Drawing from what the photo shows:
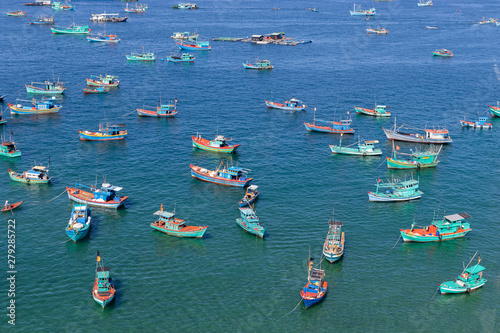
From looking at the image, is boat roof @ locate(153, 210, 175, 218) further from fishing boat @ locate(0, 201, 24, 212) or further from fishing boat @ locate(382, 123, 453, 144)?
fishing boat @ locate(382, 123, 453, 144)

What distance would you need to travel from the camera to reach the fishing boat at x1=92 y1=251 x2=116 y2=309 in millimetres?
91806

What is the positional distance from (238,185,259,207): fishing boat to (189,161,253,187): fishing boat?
5.73 meters

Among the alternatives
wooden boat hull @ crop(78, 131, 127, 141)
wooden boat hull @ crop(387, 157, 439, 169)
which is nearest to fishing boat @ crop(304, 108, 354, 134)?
wooden boat hull @ crop(387, 157, 439, 169)

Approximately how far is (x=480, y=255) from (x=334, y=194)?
3814 centimetres

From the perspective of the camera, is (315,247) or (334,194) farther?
(334,194)

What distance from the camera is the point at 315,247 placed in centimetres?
11056

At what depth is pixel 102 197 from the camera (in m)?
126

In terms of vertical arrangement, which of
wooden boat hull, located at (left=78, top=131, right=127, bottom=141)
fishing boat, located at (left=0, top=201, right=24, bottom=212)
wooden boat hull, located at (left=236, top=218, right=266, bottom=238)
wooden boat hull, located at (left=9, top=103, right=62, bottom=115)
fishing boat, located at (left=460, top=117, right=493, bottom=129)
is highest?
fishing boat, located at (left=460, top=117, right=493, bottom=129)

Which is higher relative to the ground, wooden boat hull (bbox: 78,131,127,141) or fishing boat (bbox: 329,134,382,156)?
fishing boat (bbox: 329,134,382,156)

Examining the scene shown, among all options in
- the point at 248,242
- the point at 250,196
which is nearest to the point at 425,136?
the point at 250,196

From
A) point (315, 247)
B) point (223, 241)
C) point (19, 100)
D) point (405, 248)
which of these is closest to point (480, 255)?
point (405, 248)

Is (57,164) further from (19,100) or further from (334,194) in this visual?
(334,194)

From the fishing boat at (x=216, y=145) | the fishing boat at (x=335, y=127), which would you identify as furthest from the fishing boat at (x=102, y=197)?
the fishing boat at (x=335, y=127)

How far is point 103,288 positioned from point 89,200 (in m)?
37.8
